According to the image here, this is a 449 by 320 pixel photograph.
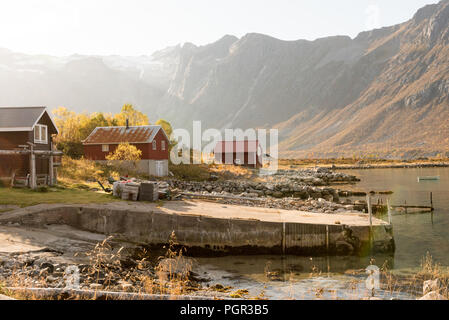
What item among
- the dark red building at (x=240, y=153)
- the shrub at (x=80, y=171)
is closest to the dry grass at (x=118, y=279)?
the shrub at (x=80, y=171)

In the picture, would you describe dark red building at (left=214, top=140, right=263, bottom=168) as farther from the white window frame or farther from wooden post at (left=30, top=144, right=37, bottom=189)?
wooden post at (left=30, top=144, right=37, bottom=189)

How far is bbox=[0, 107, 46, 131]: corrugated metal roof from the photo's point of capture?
3014cm

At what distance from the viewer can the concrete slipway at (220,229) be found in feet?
67.8

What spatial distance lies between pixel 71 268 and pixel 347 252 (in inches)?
548

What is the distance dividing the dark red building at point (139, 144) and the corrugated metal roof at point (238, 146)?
29750 mm

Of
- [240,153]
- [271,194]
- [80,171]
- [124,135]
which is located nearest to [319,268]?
[271,194]

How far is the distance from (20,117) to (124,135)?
18.3 m

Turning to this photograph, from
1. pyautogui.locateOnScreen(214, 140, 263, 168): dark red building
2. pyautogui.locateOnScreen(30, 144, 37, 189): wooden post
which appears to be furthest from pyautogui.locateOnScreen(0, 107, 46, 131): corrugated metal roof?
pyautogui.locateOnScreen(214, 140, 263, 168): dark red building

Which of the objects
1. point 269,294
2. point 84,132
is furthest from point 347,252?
point 84,132

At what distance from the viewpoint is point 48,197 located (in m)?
25.0

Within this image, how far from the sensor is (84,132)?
56.1 metres

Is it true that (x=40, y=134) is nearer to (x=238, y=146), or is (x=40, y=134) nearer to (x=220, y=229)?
(x=220, y=229)
